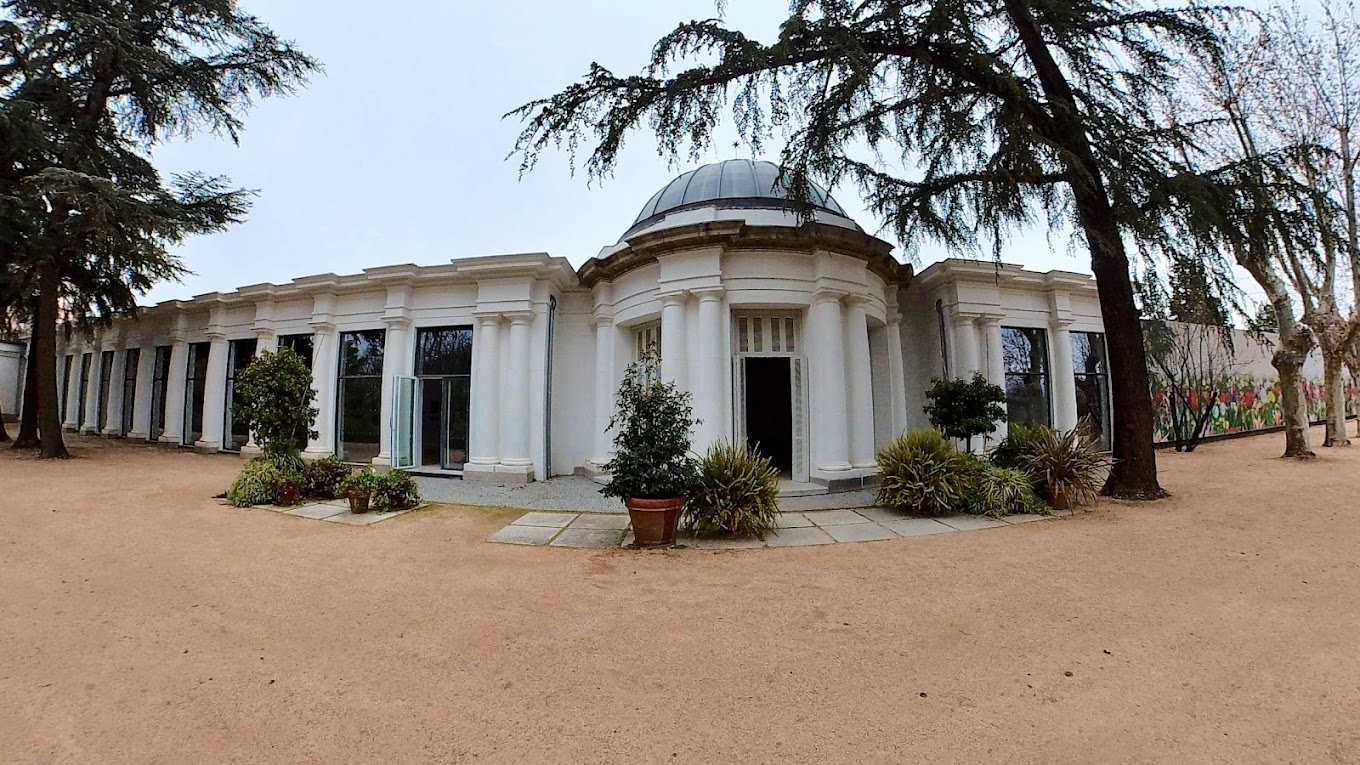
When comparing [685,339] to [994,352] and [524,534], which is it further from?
[994,352]

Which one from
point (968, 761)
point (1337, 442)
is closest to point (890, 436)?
point (968, 761)

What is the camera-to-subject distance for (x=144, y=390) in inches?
608

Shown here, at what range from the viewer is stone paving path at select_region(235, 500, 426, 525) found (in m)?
6.14

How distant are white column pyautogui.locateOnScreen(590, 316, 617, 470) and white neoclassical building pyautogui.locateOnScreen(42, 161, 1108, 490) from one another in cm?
4

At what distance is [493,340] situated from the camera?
32.6 ft

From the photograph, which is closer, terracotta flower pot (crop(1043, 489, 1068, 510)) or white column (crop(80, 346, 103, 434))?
terracotta flower pot (crop(1043, 489, 1068, 510))

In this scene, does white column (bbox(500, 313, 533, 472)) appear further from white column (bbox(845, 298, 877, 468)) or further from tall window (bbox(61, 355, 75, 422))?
tall window (bbox(61, 355, 75, 422))

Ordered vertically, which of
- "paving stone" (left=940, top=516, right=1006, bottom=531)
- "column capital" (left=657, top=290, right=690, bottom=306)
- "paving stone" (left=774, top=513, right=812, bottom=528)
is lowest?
"paving stone" (left=774, top=513, right=812, bottom=528)

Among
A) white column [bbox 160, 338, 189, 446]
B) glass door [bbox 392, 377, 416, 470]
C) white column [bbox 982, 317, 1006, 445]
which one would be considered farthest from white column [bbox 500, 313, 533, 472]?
white column [bbox 160, 338, 189, 446]

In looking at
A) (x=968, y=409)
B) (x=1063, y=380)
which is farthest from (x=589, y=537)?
(x=1063, y=380)

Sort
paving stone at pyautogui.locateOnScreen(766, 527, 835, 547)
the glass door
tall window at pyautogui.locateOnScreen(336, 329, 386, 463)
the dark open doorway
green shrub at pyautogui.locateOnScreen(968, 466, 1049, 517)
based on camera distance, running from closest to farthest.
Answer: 1. paving stone at pyautogui.locateOnScreen(766, 527, 835, 547)
2. green shrub at pyautogui.locateOnScreen(968, 466, 1049, 517)
3. the glass door
4. the dark open doorway
5. tall window at pyautogui.locateOnScreen(336, 329, 386, 463)

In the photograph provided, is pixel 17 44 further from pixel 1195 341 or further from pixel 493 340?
pixel 1195 341

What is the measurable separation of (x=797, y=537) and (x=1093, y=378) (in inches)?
459

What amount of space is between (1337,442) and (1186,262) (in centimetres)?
1022
